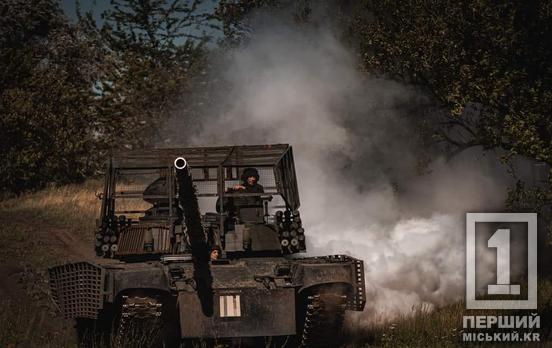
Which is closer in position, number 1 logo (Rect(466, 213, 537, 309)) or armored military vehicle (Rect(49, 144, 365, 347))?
armored military vehicle (Rect(49, 144, 365, 347))

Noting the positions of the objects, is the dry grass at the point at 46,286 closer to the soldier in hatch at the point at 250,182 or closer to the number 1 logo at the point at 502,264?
the number 1 logo at the point at 502,264

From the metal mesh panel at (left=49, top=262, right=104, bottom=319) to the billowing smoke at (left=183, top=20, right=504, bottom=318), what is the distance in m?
9.52

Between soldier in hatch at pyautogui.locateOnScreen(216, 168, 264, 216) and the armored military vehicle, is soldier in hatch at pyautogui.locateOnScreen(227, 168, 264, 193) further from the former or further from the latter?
the armored military vehicle

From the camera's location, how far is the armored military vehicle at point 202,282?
11.1 m

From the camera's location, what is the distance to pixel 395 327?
43.4ft

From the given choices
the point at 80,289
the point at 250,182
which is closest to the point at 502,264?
the point at 250,182

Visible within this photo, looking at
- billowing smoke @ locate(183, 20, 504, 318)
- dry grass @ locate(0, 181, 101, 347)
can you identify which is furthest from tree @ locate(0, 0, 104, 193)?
billowing smoke @ locate(183, 20, 504, 318)

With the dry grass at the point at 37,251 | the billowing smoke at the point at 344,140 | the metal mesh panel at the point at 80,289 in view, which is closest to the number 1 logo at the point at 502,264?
the billowing smoke at the point at 344,140

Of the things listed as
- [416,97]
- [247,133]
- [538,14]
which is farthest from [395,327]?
[247,133]

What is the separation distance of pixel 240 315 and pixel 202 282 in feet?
2.09

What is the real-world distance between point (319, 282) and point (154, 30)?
35799 mm

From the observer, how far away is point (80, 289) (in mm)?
11000

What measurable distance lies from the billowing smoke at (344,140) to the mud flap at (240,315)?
339 inches

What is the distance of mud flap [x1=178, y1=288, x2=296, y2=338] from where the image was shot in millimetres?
11211
